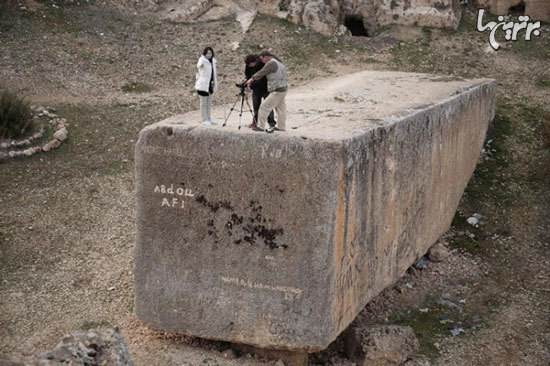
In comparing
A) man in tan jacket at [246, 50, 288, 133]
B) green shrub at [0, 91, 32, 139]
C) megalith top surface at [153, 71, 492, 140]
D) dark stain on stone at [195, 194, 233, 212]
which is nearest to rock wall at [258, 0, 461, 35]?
megalith top surface at [153, 71, 492, 140]

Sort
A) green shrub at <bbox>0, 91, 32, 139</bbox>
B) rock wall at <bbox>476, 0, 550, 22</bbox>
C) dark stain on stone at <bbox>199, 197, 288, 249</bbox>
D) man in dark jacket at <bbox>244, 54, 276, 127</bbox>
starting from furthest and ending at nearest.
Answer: rock wall at <bbox>476, 0, 550, 22</bbox> → green shrub at <bbox>0, 91, 32, 139</bbox> → man in dark jacket at <bbox>244, 54, 276, 127</bbox> → dark stain on stone at <bbox>199, 197, 288, 249</bbox>

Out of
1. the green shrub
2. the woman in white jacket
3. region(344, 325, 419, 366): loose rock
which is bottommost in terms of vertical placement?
region(344, 325, 419, 366): loose rock

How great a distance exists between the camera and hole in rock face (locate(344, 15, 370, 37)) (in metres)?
18.9

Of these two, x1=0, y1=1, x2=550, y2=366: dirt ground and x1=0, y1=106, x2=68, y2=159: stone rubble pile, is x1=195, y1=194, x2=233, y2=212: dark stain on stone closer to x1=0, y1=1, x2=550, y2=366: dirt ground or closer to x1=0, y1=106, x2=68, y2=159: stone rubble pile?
x1=0, y1=1, x2=550, y2=366: dirt ground

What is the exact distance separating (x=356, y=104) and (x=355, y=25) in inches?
425

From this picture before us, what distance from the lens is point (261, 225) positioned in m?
6.59

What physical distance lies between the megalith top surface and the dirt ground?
216 centimetres

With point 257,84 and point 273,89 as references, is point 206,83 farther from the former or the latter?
point 273,89

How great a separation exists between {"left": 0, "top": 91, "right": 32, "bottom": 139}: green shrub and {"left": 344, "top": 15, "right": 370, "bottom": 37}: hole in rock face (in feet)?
33.4

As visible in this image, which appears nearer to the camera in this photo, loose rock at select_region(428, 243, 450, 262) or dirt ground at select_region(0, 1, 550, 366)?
dirt ground at select_region(0, 1, 550, 366)

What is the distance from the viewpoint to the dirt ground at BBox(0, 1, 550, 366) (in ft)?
26.2

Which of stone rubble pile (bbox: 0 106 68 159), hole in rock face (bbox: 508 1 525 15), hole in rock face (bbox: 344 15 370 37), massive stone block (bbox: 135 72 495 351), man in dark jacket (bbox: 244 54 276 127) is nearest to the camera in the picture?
massive stone block (bbox: 135 72 495 351)

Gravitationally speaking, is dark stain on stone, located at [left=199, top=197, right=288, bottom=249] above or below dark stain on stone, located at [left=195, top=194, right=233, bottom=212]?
below

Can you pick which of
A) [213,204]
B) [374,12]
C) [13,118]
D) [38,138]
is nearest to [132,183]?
[38,138]
